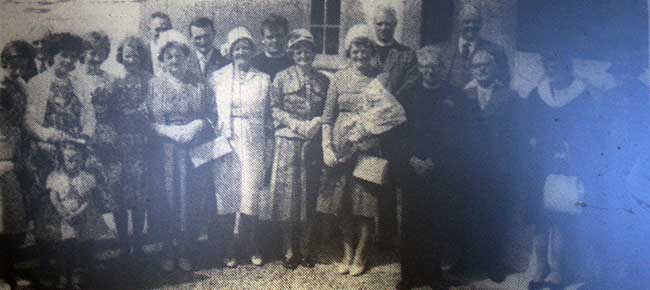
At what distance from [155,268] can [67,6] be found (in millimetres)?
1863

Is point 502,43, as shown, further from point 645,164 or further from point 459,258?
point 459,258

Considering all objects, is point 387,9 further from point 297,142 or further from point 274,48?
point 297,142

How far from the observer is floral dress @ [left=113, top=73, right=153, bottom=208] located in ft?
13.5

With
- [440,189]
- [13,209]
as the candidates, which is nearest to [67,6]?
[13,209]

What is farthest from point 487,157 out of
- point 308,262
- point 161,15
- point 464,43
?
point 161,15

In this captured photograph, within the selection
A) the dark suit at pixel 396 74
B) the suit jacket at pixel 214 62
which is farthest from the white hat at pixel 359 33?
the suit jacket at pixel 214 62

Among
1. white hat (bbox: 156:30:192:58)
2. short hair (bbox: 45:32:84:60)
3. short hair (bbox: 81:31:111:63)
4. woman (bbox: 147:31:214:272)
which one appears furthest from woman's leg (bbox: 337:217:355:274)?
short hair (bbox: 45:32:84:60)

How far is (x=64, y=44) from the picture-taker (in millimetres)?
4070

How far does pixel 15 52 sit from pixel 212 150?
4.77 feet

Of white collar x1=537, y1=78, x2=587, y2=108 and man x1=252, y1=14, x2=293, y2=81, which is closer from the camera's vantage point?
white collar x1=537, y1=78, x2=587, y2=108

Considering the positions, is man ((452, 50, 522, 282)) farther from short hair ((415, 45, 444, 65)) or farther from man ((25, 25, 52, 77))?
man ((25, 25, 52, 77))

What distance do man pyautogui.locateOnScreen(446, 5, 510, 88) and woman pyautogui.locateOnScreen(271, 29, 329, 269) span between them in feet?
2.78

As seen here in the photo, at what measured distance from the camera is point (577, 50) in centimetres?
384

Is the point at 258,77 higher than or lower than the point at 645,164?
higher
